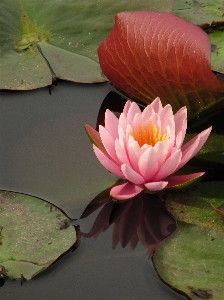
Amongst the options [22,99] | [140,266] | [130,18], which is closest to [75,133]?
[22,99]

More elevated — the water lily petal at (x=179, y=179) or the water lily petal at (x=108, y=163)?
the water lily petal at (x=108, y=163)

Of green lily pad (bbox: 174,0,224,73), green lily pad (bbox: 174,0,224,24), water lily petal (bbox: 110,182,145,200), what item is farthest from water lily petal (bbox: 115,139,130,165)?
green lily pad (bbox: 174,0,224,24)

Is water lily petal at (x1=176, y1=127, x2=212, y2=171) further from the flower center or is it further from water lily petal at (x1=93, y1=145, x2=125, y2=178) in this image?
water lily petal at (x1=93, y1=145, x2=125, y2=178)

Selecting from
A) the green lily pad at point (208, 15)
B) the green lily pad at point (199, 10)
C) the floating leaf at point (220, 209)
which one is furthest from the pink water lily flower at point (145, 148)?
the green lily pad at point (199, 10)

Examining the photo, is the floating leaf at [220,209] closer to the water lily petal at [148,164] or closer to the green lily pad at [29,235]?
the water lily petal at [148,164]

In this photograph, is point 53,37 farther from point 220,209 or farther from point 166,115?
point 220,209
